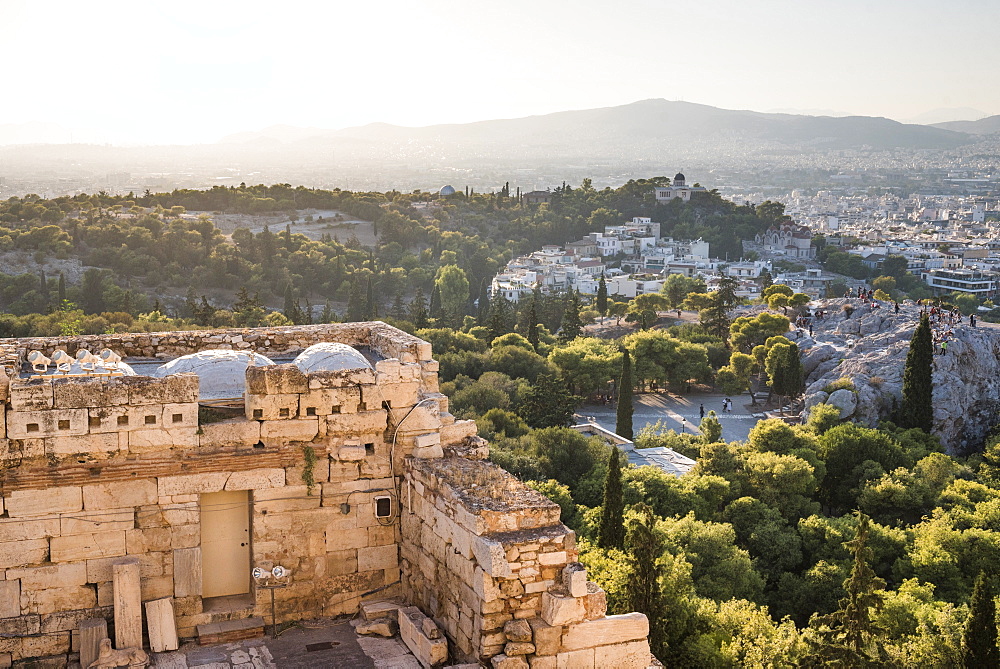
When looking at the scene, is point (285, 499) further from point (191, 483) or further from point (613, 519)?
point (613, 519)

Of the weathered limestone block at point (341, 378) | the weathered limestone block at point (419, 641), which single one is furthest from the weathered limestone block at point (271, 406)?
the weathered limestone block at point (419, 641)

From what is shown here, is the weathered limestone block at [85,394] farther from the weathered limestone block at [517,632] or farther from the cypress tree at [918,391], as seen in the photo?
the cypress tree at [918,391]

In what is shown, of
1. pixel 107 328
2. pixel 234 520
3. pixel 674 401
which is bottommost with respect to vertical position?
pixel 674 401

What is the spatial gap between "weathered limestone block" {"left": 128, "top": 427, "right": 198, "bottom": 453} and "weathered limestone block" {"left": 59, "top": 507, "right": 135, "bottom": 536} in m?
0.54

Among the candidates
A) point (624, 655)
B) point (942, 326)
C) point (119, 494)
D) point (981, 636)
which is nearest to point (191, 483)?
point (119, 494)

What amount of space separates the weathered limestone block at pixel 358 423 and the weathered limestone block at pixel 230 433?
0.66 meters

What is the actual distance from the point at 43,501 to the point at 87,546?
526 millimetres

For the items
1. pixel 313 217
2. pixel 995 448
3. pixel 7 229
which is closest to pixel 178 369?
pixel 995 448

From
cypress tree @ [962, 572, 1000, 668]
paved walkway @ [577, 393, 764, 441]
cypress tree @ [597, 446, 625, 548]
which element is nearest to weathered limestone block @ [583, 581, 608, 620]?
cypress tree @ [962, 572, 1000, 668]

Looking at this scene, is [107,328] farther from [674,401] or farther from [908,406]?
[908,406]

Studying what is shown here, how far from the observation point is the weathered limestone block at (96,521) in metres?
8.27

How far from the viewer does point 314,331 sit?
11672 millimetres

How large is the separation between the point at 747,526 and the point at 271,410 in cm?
2215

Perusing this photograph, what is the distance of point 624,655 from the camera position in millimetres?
7910
